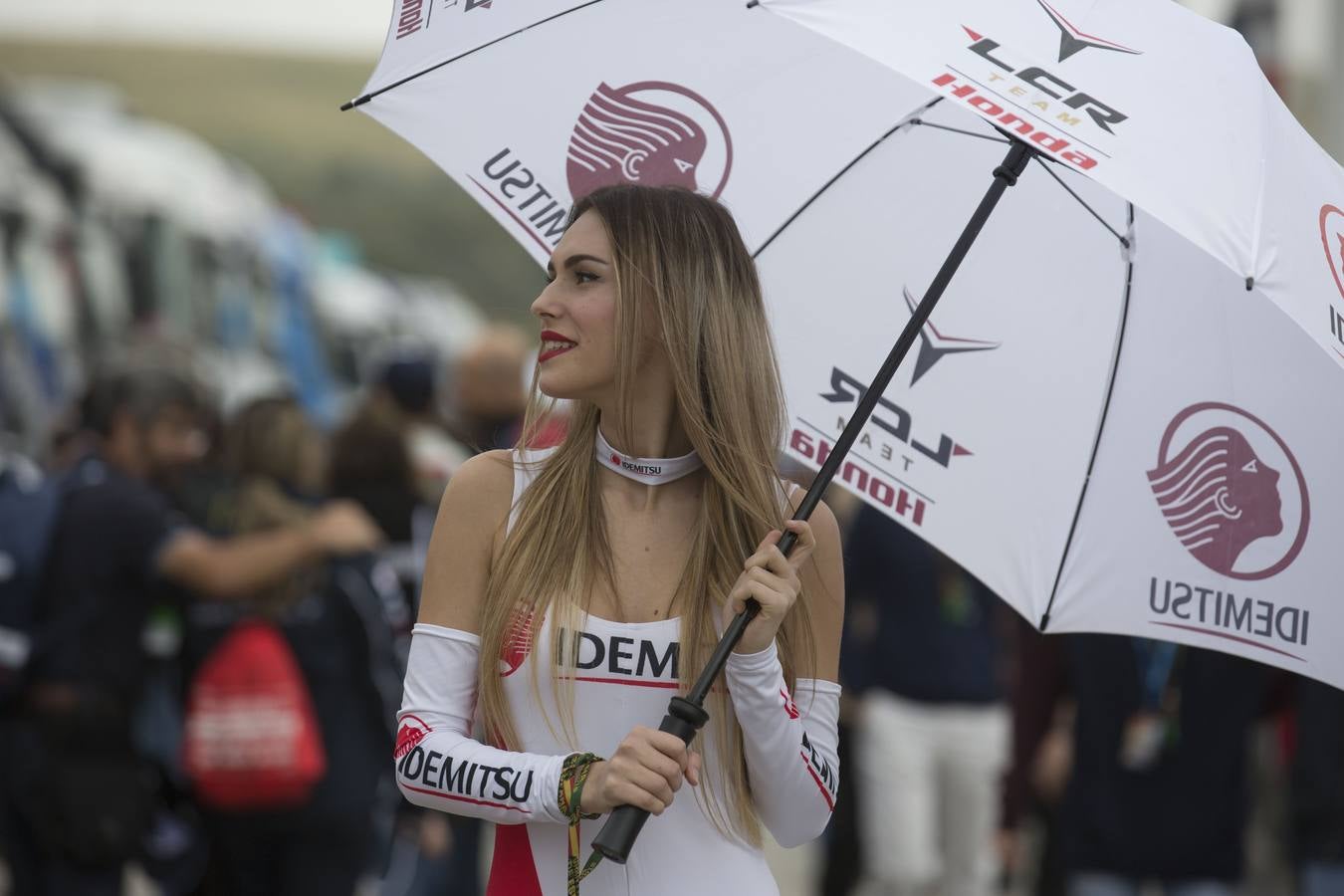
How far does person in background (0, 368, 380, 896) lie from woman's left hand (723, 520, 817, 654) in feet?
12.0

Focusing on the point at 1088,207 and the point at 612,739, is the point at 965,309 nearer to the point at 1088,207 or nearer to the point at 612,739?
the point at 1088,207

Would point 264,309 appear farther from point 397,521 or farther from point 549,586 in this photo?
point 549,586

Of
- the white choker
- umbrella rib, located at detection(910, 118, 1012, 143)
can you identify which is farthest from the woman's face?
umbrella rib, located at detection(910, 118, 1012, 143)

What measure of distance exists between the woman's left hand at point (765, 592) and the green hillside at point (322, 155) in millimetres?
43807

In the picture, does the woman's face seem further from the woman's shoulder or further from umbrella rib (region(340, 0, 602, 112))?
umbrella rib (region(340, 0, 602, 112))

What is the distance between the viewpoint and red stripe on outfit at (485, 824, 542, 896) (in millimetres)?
3006

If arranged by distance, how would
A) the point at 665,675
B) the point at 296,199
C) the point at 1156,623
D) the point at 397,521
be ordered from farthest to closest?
the point at 296,199 < the point at 397,521 < the point at 1156,623 < the point at 665,675

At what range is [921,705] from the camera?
8828mm

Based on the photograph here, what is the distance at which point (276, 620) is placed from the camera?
6504 millimetres

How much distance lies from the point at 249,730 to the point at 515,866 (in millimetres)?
3487

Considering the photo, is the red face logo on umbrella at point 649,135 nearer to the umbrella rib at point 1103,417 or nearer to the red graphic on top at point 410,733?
the umbrella rib at point 1103,417

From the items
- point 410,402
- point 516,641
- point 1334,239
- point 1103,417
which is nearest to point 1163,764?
point 1103,417

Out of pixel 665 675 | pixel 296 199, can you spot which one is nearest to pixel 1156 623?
pixel 665 675

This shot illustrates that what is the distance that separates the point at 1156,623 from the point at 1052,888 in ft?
19.0
